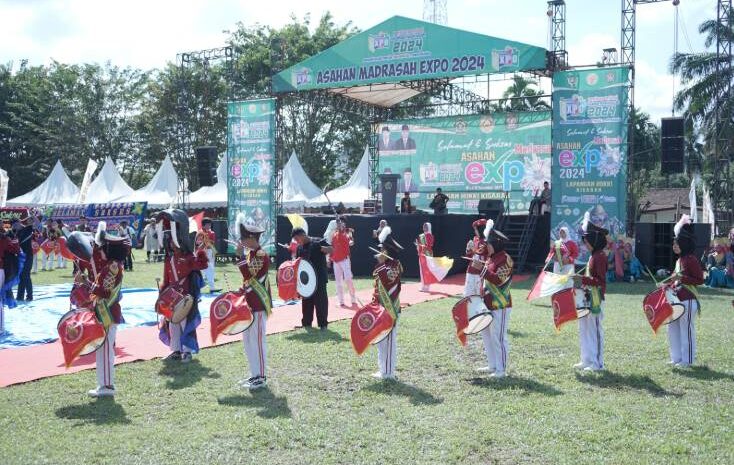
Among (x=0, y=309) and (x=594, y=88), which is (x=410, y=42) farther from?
(x=0, y=309)

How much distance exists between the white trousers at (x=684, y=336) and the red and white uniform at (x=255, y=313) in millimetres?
4974

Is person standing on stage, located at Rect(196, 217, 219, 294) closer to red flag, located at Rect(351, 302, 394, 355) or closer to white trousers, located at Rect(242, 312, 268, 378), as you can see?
white trousers, located at Rect(242, 312, 268, 378)

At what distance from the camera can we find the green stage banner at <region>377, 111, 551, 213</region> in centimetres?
2447

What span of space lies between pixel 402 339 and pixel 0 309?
634cm

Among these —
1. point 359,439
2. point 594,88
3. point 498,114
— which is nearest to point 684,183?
point 498,114

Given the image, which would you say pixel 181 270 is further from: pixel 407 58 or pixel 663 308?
pixel 407 58

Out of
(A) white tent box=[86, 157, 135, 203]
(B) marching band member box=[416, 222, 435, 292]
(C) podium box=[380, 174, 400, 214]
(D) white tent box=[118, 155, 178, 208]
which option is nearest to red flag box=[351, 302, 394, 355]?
(B) marching band member box=[416, 222, 435, 292]

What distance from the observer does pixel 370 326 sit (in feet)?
25.1

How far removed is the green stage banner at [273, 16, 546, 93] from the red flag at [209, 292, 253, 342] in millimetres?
14293

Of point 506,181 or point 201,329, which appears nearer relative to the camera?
point 201,329

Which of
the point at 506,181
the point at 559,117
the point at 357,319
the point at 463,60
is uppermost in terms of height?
the point at 463,60

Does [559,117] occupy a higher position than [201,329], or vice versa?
[559,117]

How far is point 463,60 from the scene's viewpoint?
20281 mm

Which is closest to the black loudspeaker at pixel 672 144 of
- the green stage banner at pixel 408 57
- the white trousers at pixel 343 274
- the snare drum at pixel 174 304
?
the green stage banner at pixel 408 57
